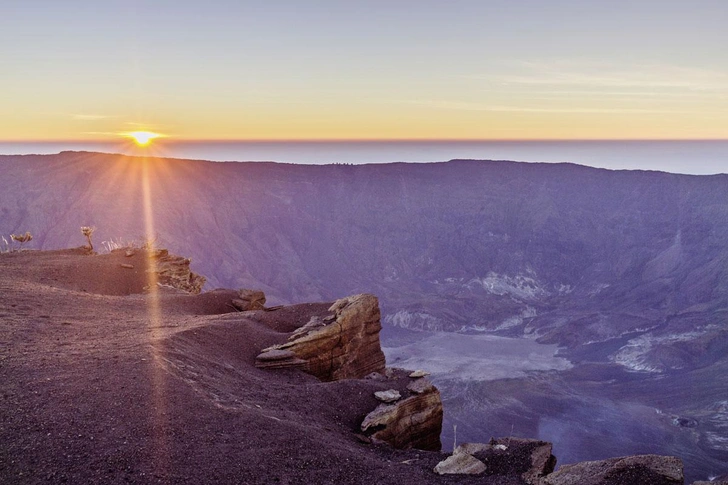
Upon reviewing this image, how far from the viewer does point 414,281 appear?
4235 inches

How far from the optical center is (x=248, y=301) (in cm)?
2655

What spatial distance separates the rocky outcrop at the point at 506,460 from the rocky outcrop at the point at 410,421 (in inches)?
103

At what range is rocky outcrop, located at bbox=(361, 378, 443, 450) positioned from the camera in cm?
1515

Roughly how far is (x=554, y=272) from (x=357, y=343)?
312 ft

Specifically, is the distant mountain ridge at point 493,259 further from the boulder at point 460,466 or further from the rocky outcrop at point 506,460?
the boulder at point 460,466

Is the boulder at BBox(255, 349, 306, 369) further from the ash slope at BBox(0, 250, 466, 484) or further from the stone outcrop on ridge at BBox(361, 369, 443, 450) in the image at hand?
the stone outcrop on ridge at BBox(361, 369, 443, 450)

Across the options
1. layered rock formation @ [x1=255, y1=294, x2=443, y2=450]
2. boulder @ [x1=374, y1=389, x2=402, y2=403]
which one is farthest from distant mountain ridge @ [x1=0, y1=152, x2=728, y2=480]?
boulder @ [x1=374, y1=389, x2=402, y2=403]

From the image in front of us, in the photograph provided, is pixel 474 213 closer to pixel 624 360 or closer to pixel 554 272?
pixel 554 272

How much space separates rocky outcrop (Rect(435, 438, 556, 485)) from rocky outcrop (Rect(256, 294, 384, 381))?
7219mm

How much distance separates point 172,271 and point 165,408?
797 inches

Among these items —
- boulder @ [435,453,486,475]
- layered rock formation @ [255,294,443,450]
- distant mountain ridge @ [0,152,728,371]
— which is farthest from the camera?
distant mountain ridge @ [0,152,728,371]

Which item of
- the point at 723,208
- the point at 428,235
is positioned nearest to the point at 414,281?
the point at 428,235

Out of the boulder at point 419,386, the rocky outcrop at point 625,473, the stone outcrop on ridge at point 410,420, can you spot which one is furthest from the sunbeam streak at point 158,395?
the boulder at point 419,386

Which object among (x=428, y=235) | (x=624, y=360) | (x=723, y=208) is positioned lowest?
(x=624, y=360)
